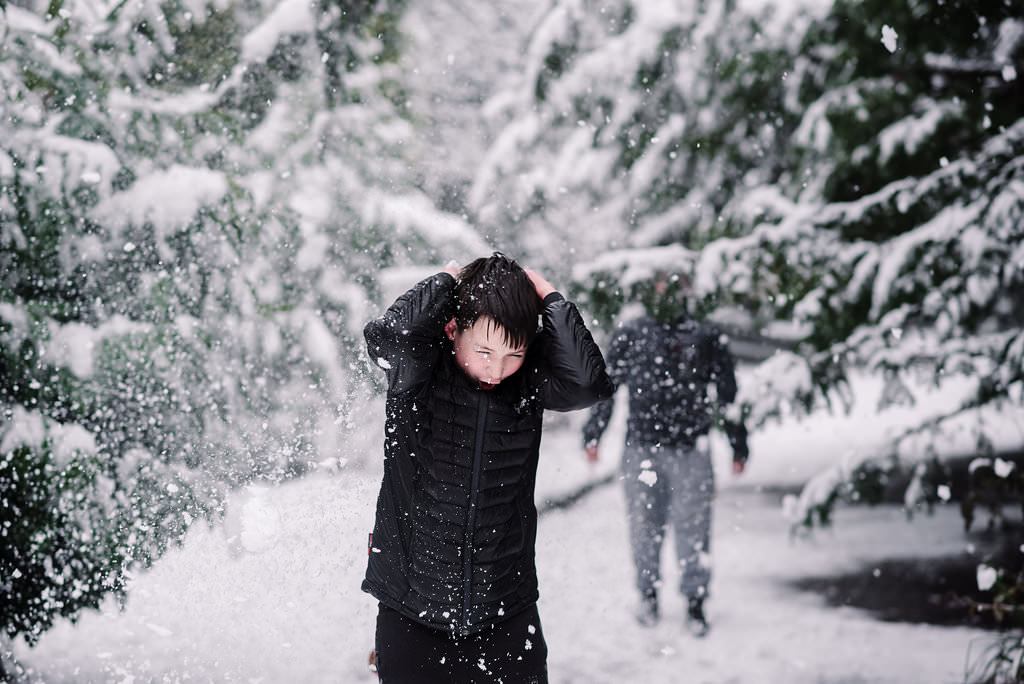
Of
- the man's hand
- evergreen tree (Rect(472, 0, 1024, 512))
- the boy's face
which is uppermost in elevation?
evergreen tree (Rect(472, 0, 1024, 512))

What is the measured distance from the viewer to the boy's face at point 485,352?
6.00 ft

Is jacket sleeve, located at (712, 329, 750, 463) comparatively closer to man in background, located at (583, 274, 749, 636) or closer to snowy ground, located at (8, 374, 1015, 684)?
man in background, located at (583, 274, 749, 636)

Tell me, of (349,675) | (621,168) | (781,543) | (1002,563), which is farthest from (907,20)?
(349,675)

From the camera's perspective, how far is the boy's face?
1.83 meters

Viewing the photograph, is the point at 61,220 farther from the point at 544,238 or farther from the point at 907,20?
the point at 544,238

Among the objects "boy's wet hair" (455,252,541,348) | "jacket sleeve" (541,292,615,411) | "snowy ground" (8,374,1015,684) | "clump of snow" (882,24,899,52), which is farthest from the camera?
"clump of snow" (882,24,899,52)

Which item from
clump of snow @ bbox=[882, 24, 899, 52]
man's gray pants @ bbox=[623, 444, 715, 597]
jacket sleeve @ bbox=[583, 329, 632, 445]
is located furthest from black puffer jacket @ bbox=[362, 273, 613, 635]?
clump of snow @ bbox=[882, 24, 899, 52]

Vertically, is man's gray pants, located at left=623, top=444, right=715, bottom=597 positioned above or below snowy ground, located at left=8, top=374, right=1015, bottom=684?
above

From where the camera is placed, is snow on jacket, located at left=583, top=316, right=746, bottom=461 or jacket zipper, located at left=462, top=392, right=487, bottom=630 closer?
jacket zipper, located at left=462, top=392, right=487, bottom=630

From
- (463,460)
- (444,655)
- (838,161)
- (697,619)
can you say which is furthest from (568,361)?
(838,161)

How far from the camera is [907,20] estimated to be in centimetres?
420

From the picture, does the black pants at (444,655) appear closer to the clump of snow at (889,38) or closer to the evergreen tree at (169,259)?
the evergreen tree at (169,259)

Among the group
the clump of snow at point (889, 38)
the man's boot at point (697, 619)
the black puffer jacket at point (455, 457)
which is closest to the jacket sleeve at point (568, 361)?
the black puffer jacket at point (455, 457)

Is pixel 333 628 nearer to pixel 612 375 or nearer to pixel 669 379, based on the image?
pixel 612 375
